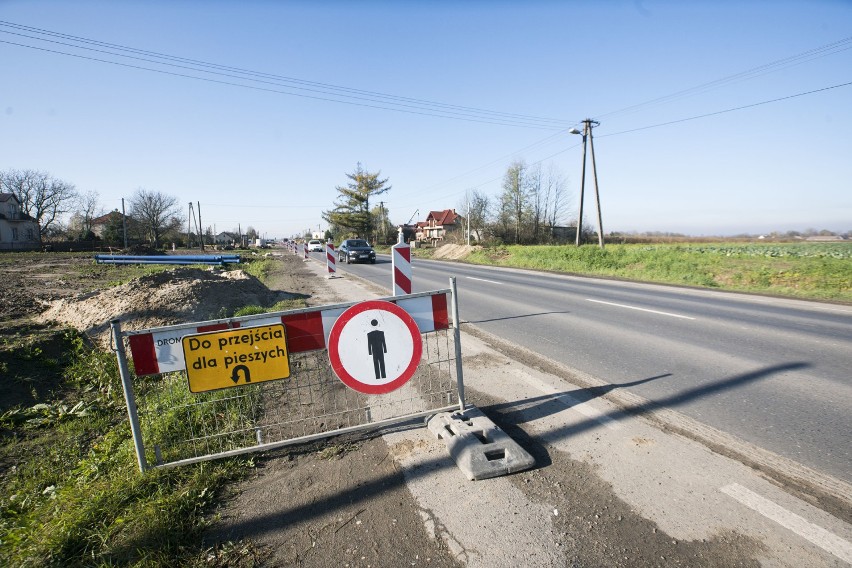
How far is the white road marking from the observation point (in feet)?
11.8

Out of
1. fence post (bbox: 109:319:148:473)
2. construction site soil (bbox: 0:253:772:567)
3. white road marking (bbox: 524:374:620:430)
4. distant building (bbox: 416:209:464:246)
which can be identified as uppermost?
distant building (bbox: 416:209:464:246)

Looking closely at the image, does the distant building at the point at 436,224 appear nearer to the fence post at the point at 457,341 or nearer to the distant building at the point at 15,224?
the distant building at the point at 15,224

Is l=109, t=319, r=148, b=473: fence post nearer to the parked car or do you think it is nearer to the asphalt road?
the asphalt road

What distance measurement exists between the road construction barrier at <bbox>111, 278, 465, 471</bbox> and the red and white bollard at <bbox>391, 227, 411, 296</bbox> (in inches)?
86.2

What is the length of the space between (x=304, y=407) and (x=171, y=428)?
3.89ft

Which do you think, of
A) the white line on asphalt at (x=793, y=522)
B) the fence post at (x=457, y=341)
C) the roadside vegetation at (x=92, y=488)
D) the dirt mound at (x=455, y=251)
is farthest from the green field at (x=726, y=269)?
the roadside vegetation at (x=92, y=488)

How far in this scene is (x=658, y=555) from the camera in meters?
2.10

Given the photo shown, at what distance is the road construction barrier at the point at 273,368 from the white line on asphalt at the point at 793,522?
2078mm

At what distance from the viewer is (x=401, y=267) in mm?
6062

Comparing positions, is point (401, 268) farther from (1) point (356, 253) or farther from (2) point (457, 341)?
(1) point (356, 253)

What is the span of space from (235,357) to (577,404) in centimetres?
317

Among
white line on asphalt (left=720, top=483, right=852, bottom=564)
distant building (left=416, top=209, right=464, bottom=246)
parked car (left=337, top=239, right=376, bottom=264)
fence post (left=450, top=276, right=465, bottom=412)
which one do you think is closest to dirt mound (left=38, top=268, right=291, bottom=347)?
fence post (left=450, top=276, right=465, bottom=412)

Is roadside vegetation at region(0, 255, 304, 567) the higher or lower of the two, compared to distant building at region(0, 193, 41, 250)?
lower

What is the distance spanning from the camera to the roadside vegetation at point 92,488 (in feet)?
7.39
